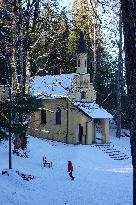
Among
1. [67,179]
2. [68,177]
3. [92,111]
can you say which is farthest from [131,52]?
[92,111]

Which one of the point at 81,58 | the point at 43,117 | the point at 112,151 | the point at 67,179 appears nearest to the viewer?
the point at 67,179

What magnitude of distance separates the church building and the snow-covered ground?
1878 millimetres

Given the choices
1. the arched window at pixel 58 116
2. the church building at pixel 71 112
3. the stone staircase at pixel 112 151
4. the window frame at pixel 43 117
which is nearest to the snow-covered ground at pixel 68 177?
the stone staircase at pixel 112 151

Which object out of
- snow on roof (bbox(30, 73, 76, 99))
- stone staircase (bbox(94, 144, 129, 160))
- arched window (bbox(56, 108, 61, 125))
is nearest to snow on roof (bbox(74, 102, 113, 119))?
arched window (bbox(56, 108, 61, 125))

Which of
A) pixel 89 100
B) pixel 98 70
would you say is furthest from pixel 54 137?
pixel 98 70

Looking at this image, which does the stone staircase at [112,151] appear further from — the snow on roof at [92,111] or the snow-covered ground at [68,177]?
Answer: the snow on roof at [92,111]

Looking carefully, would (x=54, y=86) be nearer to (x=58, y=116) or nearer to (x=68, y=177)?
(x=58, y=116)

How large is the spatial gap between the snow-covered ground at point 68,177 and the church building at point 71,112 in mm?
1878

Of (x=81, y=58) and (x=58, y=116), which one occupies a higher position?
(x=81, y=58)

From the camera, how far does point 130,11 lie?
9016 millimetres

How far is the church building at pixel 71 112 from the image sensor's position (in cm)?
4009

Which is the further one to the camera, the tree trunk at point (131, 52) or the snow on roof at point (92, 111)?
the snow on roof at point (92, 111)

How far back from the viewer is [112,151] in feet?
123

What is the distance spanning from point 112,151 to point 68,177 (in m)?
11.6
